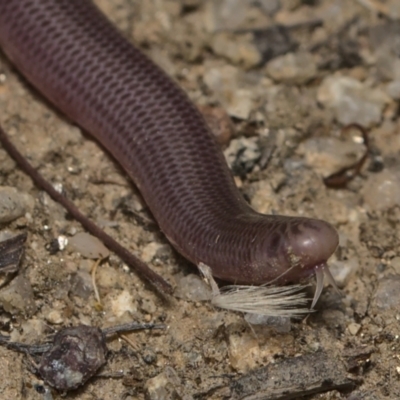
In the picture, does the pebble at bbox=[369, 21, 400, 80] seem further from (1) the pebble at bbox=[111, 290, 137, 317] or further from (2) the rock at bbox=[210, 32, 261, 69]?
(1) the pebble at bbox=[111, 290, 137, 317]

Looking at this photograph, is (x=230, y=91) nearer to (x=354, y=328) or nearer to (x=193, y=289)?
(x=193, y=289)

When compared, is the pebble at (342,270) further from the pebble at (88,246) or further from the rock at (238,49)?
the rock at (238,49)

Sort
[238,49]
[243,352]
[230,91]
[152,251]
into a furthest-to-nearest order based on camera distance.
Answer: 1. [238,49]
2. [230,91]
3. [152,251]
4. [243,352]

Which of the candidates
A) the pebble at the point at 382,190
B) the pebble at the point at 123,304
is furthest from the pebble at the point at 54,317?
the pebble at the point at 382,190

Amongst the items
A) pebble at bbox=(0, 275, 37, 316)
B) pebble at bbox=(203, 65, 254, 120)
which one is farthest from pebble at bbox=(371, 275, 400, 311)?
pebble at bbox=(0, 275, 37, 316)

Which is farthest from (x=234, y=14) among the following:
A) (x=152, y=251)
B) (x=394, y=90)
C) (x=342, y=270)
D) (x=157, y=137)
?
(x=342, y=270)

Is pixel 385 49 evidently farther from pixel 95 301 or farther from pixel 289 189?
pixel 95 301
